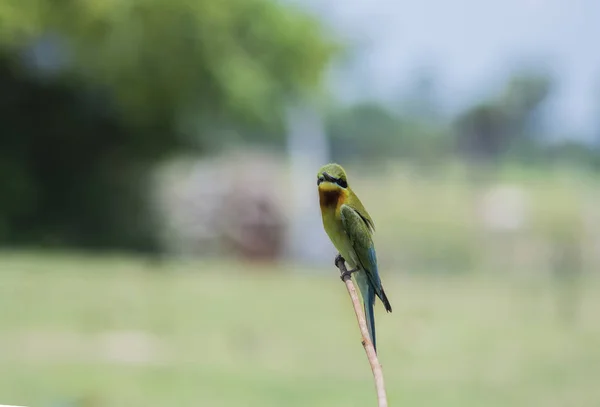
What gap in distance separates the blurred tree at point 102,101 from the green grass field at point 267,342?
1.43 metres

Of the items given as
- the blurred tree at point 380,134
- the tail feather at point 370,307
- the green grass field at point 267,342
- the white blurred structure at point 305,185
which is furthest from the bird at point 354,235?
the blurred tree at point 380,134

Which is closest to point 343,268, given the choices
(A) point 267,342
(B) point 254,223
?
(A) point 267,342

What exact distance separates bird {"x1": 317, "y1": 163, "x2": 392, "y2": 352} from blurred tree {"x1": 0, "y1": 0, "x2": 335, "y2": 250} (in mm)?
7261

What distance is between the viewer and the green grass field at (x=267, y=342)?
13.6ft

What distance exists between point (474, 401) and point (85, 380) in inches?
59.1

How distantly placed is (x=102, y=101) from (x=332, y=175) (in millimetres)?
7763

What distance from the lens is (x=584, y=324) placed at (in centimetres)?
565

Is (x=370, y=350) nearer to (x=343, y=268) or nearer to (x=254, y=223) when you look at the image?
(x=343, y=268)

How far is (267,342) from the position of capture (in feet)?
16.5

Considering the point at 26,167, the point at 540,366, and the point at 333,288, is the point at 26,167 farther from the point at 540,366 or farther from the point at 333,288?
the point at 540,366

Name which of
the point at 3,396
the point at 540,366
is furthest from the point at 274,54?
the point at 3,396

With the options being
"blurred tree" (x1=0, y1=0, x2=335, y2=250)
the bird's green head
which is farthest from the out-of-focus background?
the bird's green head

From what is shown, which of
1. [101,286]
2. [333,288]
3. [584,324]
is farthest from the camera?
[333,288]

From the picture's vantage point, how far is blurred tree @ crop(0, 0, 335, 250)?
8.12 metres
